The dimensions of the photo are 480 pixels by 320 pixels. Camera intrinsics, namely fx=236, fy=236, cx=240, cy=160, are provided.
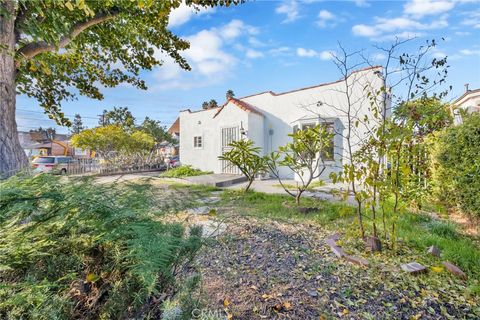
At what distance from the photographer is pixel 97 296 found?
35.9 inches

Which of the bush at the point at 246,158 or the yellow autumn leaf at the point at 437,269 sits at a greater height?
the bush at the point at 246,158

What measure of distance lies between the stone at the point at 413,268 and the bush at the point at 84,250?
8.21ft

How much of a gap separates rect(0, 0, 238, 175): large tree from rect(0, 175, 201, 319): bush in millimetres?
2168

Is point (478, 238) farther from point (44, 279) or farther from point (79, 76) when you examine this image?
point (79, 76)

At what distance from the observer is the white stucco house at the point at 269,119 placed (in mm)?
9922

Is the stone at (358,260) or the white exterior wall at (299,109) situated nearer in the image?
the stone at (358,260)

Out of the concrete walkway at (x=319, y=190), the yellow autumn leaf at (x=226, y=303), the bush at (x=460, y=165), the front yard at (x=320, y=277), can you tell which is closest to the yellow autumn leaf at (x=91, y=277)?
the front yard at (x=320, y=277)

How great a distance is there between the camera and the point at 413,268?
2.45 m

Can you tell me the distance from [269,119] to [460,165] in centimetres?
883

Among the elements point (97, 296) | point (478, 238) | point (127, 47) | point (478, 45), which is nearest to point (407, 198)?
point (478, 238)

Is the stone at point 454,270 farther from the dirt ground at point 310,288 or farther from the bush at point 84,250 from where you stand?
the bush at point 84,250

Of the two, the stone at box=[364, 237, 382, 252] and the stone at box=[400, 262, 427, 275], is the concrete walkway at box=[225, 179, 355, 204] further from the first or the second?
the stone at box=[400, 262, 427, 275]

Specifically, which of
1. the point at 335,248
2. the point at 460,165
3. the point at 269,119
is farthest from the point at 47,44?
the point at 269,119

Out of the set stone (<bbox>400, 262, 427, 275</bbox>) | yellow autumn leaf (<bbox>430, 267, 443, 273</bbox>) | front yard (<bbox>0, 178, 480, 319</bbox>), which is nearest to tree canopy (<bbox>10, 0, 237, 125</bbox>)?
front yard (<bbox>0, 178, 480, 319</bbox>)
